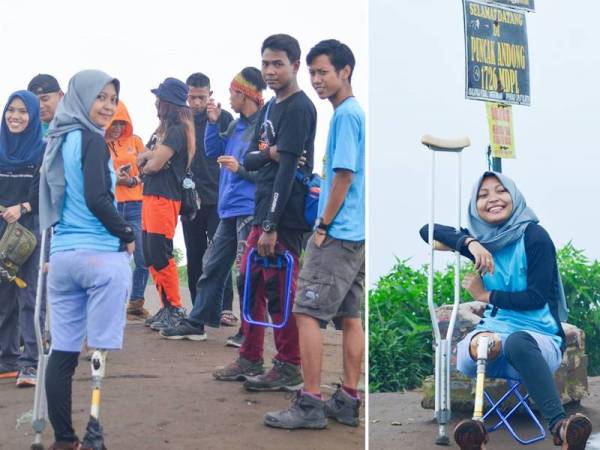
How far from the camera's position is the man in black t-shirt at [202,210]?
480cm

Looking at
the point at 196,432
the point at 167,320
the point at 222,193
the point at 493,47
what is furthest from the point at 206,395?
the point at 493,47

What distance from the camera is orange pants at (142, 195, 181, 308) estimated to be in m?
4.69

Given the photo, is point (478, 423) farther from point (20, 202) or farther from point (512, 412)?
point (20, 202)

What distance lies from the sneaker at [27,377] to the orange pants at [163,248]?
0.77 meters

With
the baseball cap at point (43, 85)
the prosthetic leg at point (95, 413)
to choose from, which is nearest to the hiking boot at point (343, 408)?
the prosthetic leg at point (95, 413)

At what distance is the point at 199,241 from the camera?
5.01 m

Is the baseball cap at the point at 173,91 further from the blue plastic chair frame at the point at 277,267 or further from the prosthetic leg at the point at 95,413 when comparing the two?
the prosthetic leg at the point at 95,413

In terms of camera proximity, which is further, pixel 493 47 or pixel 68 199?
pixel 493 47

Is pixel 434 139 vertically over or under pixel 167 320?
over

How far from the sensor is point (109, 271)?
3492 millimetres

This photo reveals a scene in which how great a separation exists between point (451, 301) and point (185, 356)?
4.15ft

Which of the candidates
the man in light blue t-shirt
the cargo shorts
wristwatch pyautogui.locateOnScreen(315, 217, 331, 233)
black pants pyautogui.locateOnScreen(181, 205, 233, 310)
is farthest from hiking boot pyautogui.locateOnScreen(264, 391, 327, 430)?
black pants pyautogui.locateOnScreen(181, 205, 233, 310)

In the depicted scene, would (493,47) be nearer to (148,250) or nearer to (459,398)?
(459,398)

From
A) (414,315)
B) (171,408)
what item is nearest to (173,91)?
(171,408)
